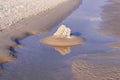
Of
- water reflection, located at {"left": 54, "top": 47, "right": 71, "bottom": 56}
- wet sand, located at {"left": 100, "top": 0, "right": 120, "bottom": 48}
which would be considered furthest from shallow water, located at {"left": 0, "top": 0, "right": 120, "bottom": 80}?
wet sand, located at {"left": 100, "top": 0, "right": 120, "bottom": 48}

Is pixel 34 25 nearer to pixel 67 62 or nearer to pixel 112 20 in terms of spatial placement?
pixel 112 20

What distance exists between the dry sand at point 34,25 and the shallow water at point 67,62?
840 mm

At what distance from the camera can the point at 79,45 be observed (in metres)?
20.6

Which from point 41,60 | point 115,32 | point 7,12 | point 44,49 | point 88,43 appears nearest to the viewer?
point 41,60

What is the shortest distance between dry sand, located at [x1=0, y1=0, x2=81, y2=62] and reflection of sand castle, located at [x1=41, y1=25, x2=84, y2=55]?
7.17 feet

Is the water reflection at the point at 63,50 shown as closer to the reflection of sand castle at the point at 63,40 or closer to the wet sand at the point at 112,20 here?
the reflection of sand castle at the point at 63,40

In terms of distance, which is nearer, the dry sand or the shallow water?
the shallow water

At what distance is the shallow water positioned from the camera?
15.4 meters

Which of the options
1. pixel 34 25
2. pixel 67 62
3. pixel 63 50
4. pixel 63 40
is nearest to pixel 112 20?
pixel 34 25

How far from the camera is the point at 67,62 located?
1739 cm

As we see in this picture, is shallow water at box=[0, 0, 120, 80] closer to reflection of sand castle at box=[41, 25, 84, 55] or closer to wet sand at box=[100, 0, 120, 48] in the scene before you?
reflection of sand castle at box=[41, 25, 84, 55]

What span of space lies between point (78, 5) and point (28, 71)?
808 inches

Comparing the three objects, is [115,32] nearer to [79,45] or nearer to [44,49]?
[79,45]

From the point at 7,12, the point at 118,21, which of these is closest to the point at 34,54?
the point at 7,12
